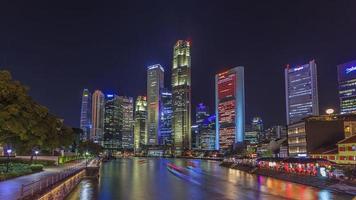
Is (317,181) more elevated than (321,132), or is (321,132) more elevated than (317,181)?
(321,132)

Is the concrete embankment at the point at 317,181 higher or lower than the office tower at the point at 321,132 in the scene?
lower

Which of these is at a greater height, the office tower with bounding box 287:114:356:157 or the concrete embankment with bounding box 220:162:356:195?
the office tower with bounding box 287:114:356:157

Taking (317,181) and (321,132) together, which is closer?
(317,181)

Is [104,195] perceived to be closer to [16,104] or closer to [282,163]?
[16,104]

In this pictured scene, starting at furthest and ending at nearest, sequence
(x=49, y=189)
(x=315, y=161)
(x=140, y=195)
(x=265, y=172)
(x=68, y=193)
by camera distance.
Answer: (x=265, y=172) < (x=315, y=161) < (x=140, y=195) < (x=68, y=193) < (x=49, y=189)

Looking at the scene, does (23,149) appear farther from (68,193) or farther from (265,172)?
(265,172)

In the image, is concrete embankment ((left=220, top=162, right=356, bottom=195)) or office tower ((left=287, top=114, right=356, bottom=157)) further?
office tower ((left=287, top=114, right=356, bottom=157))

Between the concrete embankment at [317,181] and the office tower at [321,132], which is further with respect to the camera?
the office tower at [321,132]

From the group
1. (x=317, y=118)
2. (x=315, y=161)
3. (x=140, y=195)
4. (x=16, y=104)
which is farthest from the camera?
(x=317, y=118)

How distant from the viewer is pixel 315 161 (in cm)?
7062

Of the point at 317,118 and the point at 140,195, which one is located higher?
the point at 317,118

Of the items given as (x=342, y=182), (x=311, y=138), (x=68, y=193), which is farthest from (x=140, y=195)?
(x=311, y=138)

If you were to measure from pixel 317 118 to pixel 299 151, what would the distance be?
11034mm

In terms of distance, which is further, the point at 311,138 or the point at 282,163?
the point at 311,138
